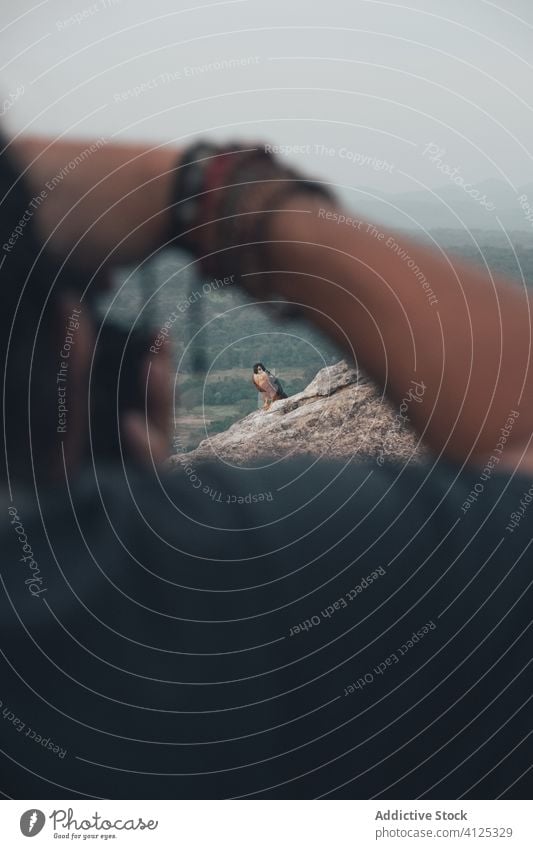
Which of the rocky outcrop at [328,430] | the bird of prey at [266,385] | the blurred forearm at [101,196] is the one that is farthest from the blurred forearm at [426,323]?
the blurred forearm at [101,196]

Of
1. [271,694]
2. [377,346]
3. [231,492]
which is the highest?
[377,346]

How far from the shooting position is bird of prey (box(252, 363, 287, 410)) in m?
2.62

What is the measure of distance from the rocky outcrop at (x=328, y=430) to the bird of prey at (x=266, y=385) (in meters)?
0.03

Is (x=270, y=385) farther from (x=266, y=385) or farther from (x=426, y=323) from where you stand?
(x=426, y=323)

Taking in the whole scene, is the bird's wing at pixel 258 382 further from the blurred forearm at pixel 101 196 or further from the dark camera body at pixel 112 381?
the blurred forearm at pixel 101 196

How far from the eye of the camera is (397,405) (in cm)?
267

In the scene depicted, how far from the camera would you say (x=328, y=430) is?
2676 millimetres

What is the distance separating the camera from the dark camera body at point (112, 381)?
8.64 ft

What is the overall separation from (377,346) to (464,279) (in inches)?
Result: 9.5

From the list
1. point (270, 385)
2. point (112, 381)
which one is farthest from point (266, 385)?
point (112, 381)

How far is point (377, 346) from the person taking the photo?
266cm
